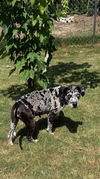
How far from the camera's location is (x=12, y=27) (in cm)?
976

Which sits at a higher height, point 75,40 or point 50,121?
point 50,121

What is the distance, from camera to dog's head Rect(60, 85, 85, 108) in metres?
7.95

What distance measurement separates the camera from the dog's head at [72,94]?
7953 mm

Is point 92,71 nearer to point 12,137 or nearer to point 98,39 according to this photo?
point 98,39

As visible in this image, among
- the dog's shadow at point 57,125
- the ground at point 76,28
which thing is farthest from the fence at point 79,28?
the dog's shadow at point 57,125

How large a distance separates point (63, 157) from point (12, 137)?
154 cm

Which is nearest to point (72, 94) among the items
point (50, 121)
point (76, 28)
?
point (50, 121)

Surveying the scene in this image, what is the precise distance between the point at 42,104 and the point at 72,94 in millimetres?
785

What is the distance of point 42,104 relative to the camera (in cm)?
827

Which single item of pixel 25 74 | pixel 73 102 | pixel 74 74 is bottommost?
pixel 74 74

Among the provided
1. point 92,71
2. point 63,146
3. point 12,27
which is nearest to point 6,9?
point 12,27

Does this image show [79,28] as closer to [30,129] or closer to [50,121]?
[50,121]

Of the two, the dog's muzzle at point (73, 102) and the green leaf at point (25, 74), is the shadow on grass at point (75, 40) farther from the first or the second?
the dog's muzzle at point (73, 102)

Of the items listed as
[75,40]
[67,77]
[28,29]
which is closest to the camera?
[28,29]
